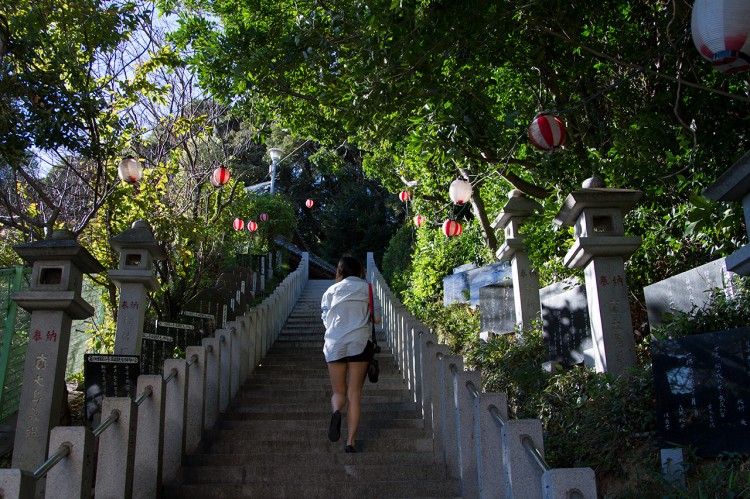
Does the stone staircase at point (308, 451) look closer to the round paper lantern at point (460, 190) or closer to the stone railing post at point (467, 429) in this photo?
the stone railing post at point (467, 429)

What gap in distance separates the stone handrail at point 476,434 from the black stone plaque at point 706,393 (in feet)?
4.96

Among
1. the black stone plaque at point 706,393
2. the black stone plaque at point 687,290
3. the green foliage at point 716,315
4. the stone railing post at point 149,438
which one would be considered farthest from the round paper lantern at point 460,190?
the stone railing post at point 149,438

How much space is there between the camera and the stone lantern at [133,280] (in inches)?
299

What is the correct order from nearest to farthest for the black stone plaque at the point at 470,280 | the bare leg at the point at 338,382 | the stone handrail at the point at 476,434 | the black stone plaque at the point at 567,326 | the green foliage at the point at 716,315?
the stone handrail at the point at 476,434 < the bare leg at the point at 338,382 < the green foliage at the point at 716,315 < the black stone plaque at the point at 567,326 < the black stone plaque at the point at 470,280

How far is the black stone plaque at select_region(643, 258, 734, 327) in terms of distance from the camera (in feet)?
20.8

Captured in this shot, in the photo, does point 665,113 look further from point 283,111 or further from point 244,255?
point 244,255

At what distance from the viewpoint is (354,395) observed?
5629 mm

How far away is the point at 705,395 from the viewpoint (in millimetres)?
4902

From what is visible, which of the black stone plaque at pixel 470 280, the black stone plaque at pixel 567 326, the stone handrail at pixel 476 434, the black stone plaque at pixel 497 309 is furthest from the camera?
the black stone plaque at pixel 470 280

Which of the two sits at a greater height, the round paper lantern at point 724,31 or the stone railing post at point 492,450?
the round paper lantern at point 724,31

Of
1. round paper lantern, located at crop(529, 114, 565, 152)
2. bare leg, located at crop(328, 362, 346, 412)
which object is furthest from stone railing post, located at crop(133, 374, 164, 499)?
round paper lantern, located at crop(529, 114, 565, 152)

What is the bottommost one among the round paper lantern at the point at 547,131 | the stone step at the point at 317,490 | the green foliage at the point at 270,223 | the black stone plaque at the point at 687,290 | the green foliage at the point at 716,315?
the stone step at the point at 317,490

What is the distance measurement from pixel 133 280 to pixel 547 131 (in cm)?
497

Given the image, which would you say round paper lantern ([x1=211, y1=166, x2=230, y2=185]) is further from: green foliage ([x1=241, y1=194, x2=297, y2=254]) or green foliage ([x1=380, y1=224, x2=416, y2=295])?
green foliage ([x1=241, y1=194, x2=297, y2=254])
